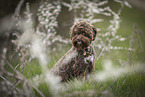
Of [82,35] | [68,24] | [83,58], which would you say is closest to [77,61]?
[83,58]

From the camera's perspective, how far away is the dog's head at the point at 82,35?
249cm

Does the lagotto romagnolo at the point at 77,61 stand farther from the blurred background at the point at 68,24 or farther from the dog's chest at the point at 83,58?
the blurred background at the point at 68,24

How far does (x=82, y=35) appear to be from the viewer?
8.43 feet

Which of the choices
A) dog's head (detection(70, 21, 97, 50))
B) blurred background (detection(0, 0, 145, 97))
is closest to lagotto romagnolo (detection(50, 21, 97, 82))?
dog's head (detection(70, 21, 97, 50))

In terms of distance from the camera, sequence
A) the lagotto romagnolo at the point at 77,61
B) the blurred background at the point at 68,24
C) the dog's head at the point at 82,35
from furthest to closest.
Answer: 1. the blurred background at the point at 68,24
2. the lagotto romagnolo at the point at 77,61
3. the dog's head at the point at 82,35

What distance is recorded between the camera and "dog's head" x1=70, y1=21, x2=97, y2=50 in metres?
2.49

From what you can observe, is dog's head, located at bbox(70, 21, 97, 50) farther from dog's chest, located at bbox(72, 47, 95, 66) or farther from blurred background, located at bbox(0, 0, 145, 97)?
blurred background, located at bbox(0, 0, 145, 97)

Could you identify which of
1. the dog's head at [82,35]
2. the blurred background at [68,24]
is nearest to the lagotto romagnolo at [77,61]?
the dog's head at [82,35]

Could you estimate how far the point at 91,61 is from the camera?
9.14ft

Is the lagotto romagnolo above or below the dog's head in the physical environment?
below

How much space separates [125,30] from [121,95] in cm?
519

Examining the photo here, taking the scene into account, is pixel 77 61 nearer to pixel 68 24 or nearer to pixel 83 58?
pixel 83 58

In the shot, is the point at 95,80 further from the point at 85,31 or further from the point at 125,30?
the point at 125,30

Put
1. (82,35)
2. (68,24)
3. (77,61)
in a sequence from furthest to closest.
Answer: (68,24) < (77,61) < (82,35)
